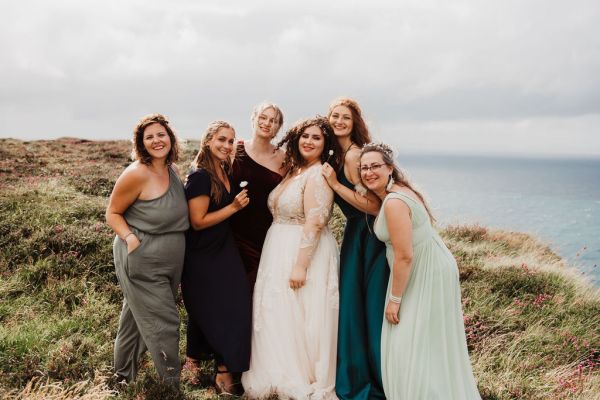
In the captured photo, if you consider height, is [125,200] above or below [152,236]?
above

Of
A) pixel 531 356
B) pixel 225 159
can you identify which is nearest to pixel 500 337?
pixel 531 356

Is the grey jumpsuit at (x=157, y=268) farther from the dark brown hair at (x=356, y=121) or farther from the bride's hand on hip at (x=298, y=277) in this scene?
the dark brown hair at (x=356, y=121)

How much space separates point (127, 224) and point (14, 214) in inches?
234

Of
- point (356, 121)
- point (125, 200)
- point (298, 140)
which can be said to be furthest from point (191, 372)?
point (356, 121)

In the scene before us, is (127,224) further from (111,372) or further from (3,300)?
(3,300)

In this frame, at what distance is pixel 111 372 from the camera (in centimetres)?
486

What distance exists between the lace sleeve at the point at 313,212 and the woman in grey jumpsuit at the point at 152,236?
1174 mm

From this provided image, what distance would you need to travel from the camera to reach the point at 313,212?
4.62m

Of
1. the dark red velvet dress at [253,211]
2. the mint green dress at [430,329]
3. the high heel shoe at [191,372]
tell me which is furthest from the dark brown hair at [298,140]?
the high heel shoe at [191,372]

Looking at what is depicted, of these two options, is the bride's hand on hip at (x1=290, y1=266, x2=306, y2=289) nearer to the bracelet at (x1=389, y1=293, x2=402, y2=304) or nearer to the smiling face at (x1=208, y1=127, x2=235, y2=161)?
the bracelet at (x1=389, y1=293, x2=402, y2=304)

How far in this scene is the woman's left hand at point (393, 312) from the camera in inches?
167

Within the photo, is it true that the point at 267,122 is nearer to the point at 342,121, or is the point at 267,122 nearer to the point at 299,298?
the point at 342,121

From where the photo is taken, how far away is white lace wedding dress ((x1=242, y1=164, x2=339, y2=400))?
4586 millimetres

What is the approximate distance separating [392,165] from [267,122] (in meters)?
1.66
